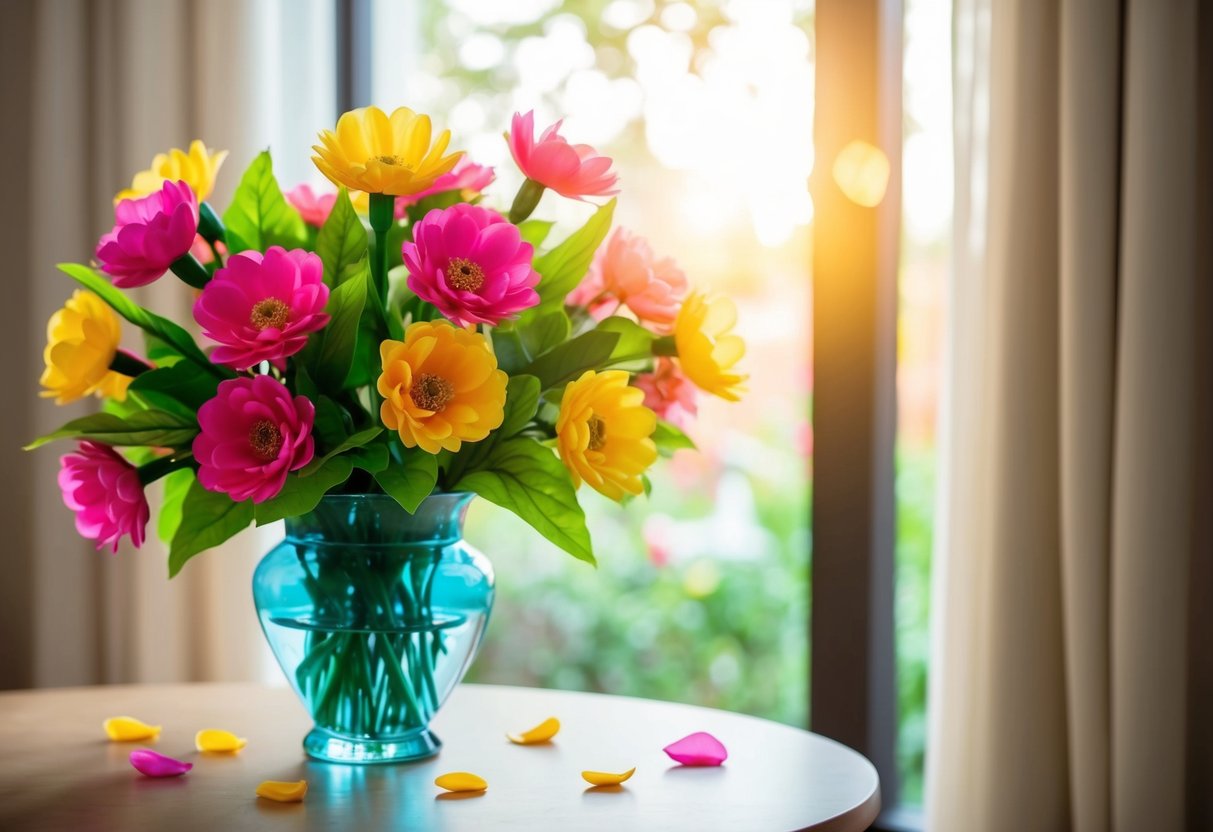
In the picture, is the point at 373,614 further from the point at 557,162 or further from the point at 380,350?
the point at 557,162

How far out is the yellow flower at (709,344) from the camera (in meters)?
1.14

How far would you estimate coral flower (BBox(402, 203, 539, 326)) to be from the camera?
96 centimetres

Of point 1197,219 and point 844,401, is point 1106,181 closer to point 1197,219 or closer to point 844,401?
point 1197,219

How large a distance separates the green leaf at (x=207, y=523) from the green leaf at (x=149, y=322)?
0.12 meters

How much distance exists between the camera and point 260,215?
1122 millimetres

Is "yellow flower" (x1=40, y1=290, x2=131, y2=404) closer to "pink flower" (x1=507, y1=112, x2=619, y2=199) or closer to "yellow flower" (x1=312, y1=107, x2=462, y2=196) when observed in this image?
"yellow flower" (x1=312, y1=107, x2=462, y2=196)

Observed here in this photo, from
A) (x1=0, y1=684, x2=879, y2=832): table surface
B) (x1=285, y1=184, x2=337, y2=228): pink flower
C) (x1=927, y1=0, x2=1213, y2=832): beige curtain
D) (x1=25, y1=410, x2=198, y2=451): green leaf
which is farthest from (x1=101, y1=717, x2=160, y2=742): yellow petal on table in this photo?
(x1=927, y1=0, x2=1213, y2=832): beige curtain

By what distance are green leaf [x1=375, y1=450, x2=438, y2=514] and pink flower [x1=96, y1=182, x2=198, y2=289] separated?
0.86 ft

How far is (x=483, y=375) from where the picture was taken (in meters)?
0.96

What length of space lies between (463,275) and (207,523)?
1.03ft

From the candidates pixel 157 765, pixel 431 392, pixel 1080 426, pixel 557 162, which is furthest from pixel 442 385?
pixel 1080 426

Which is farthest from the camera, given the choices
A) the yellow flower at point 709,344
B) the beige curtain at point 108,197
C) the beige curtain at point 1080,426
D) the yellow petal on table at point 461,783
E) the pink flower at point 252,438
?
the beige curtain at point 108,197

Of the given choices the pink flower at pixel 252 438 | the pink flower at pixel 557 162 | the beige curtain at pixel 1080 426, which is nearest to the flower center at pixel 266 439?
the pink flower at pixel 252 438

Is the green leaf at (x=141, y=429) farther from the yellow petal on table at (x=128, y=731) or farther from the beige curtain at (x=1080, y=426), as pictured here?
the beige curtain at (x=1080, y=426)
